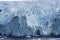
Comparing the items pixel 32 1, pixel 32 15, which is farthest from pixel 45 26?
pixel 32 1

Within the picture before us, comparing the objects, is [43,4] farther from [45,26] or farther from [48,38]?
[48,38]

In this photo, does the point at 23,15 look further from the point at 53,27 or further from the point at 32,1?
the point at 53,27

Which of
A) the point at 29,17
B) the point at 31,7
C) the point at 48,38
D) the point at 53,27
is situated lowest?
the point at 48,38

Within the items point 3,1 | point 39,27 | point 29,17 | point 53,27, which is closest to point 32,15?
point 29,17

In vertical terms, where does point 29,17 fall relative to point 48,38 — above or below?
above

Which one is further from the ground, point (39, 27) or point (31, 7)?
point (31, 7)

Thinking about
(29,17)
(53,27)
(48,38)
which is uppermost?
(29,17)
